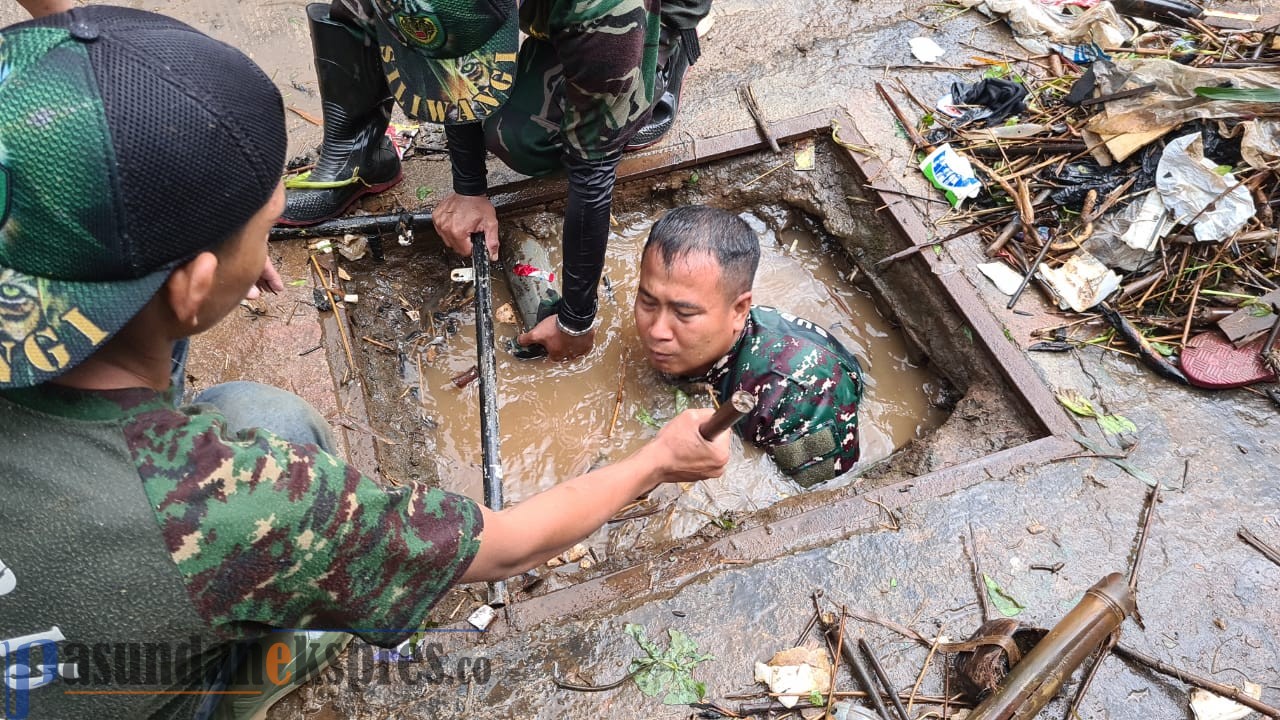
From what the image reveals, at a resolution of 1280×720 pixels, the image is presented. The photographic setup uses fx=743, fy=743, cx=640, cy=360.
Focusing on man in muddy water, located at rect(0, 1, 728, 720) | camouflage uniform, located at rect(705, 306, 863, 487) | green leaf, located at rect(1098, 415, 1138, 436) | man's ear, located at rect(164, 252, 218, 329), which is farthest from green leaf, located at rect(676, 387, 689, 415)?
man's ear, located at rect(164, 252, 218, 329)

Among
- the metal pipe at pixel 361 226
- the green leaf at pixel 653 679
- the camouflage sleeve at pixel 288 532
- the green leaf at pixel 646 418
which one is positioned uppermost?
the camouflage sleeve at pixel 288 532

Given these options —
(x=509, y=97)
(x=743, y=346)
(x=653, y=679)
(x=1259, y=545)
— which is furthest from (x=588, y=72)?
(x=1259, y=545)

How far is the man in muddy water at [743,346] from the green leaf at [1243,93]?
210 cm

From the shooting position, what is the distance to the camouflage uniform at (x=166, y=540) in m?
1.29

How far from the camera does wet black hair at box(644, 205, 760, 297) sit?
124 inches

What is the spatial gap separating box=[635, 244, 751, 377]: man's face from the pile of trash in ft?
4.62

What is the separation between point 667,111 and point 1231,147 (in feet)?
9.25

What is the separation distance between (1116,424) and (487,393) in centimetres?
263

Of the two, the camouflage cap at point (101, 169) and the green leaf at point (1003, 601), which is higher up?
the camouflage cap at point (101, 169)

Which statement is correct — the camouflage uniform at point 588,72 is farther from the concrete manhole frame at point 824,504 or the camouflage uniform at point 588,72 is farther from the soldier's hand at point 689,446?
the soldier's hand at point 689,446

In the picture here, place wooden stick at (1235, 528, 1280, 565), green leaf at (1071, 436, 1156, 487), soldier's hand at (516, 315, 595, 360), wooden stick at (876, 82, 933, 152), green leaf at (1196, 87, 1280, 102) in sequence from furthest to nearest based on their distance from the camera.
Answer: wooden stick at (876, 82, 933, 152) → soldier's hand at (516, 315, 595, 360) → green leaf at (1196, 87, 1280, 102) → green leaf at (1071, 436, 1156, 487) → wooden stick at (1235, 528, 1280, 565)

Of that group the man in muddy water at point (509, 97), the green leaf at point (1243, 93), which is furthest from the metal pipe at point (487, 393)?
the green leaf at point (1243, 93)

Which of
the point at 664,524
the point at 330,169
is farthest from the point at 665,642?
the point at 330,169

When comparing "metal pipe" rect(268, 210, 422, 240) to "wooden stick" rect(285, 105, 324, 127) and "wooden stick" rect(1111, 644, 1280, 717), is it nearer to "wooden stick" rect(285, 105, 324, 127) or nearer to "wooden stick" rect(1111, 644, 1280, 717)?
"wooden stick" rect(285, 105, 324, 127)
